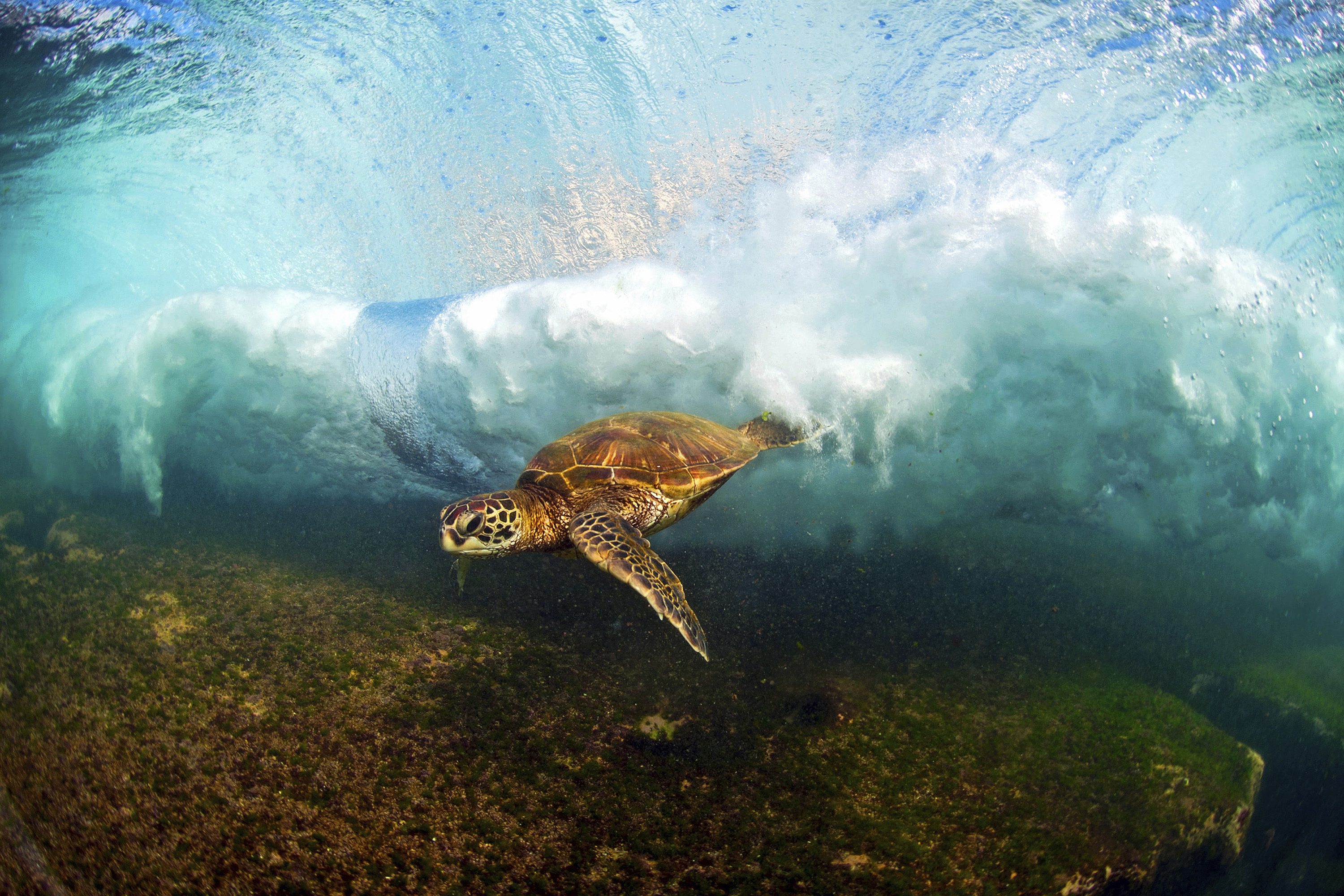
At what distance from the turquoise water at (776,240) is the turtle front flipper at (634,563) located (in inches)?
115

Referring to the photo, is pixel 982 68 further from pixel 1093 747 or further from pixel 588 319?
pixel 1093 747

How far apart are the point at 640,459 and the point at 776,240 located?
436 cm

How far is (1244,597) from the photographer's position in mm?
8383

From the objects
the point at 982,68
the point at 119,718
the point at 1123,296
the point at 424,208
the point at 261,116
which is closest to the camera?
the point at 119,718

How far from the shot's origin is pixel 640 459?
3.41m

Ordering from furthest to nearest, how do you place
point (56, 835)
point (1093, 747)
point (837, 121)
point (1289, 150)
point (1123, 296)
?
point (1289, 150)
point (1123, 296)
point (837, 121)
point (1093, 747)
point (56, 835)

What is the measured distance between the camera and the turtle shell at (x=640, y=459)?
335 cm

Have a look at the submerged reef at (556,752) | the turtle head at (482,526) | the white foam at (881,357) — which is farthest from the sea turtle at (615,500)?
the white foam at (881,357)

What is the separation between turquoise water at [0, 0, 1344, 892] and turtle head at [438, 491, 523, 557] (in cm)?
339

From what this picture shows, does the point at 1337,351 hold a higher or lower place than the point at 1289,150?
lower

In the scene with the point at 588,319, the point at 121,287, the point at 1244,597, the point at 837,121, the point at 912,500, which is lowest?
the point at 1244,597

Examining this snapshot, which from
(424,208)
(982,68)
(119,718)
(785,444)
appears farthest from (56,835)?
(982,68)

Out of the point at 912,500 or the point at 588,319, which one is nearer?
the point at 588,319

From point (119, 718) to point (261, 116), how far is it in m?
9.48
